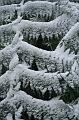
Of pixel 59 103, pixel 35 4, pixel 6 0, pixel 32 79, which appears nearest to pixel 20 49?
pixel 32 79

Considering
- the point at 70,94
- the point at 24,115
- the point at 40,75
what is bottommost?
the point at 24,115

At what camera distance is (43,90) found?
5.07 ft

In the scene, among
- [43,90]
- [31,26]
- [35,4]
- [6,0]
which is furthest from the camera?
[6,0]

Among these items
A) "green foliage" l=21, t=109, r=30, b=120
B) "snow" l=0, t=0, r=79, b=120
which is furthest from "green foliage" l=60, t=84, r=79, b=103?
"green foliage" l=21, t=109, r=30, b=120

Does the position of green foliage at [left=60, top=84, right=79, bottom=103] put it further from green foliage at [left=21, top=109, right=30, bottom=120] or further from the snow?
green foliage at [left=21, top=109, right=30, bottom=120]

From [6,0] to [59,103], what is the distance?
1.30m

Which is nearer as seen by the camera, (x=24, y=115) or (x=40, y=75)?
(x=40, y=75)

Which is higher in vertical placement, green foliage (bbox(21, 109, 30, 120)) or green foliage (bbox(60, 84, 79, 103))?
Answer: green foliage (bbox(60, 84, 79, 103))

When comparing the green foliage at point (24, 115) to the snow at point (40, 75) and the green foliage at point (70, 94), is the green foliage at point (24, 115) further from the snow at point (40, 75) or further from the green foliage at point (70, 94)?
the green foliage at point (70, 94)

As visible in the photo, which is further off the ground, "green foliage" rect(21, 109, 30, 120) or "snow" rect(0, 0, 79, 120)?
"snow" rect(0, 0, 79, 120)

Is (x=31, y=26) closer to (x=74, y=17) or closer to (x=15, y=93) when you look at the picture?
(x=74, y=17)

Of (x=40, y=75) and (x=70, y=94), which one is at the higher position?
(x=40, y=75)

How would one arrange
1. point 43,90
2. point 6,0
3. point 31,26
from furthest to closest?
point 6,0 → point 31,26 → point 43,90

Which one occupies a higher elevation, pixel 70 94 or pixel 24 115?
pixel 70 94
